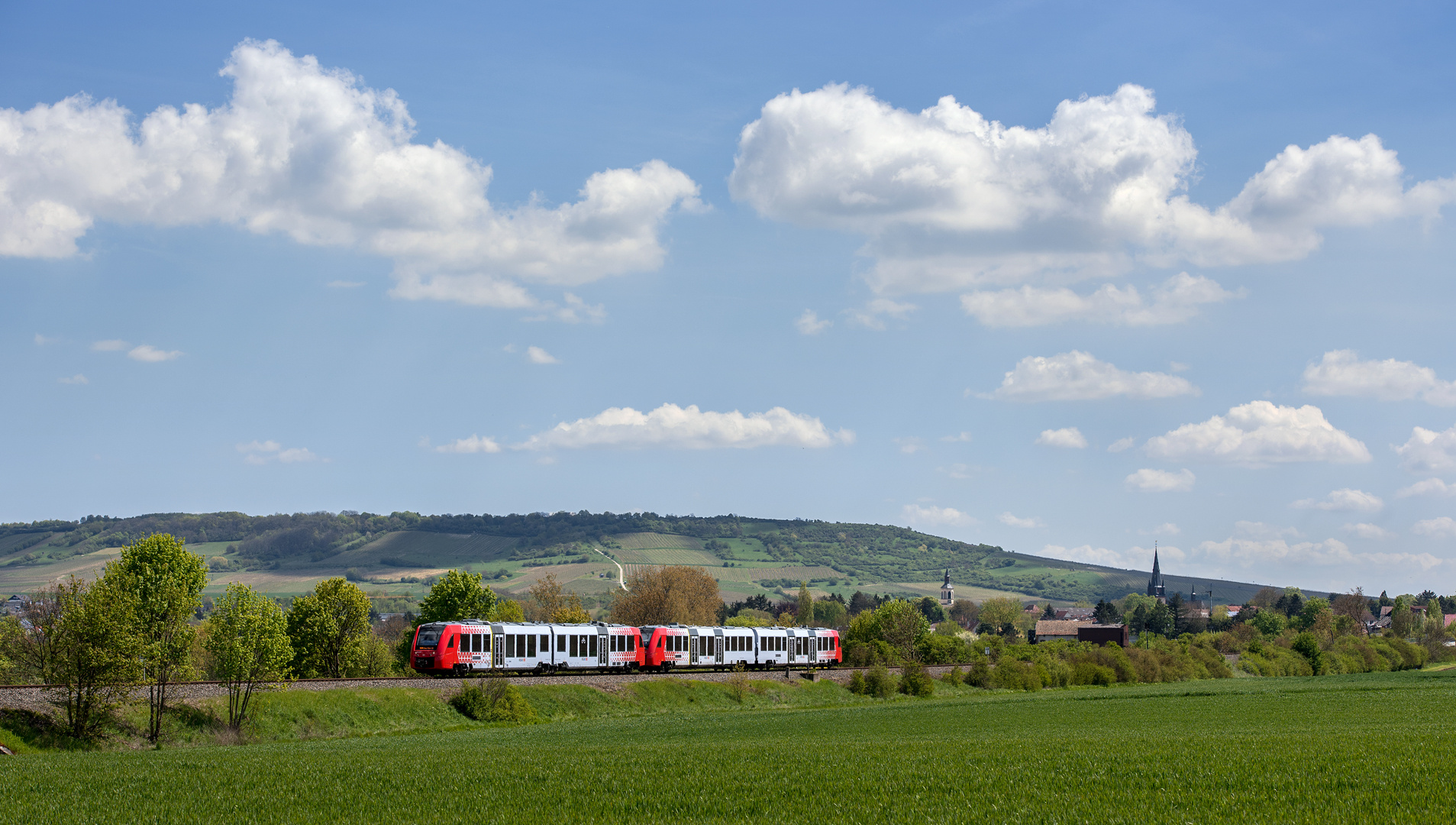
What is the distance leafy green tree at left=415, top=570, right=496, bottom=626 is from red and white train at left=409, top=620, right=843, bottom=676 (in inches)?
1083

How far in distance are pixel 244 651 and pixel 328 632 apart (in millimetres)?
32794

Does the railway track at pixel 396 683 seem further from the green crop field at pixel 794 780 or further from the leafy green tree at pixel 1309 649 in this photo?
the leafy green tree at pixel 1309 649

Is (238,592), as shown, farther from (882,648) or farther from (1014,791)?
(882,648)

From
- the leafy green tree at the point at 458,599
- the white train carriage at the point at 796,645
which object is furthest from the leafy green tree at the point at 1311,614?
the leafy green tree at the point at 458,599

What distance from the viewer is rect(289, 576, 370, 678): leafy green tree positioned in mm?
80562

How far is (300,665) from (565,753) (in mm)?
56432

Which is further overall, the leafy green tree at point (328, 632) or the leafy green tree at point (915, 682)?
A: the leafy green tree at point (328, 632)

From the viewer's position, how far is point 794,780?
2309 centimetres

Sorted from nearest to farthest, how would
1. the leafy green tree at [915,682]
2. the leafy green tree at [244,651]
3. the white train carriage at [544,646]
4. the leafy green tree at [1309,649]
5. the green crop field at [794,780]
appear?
1. the green crop field at [794,780]
2. the leafy green tree at [244,651]
3. the white train carriage at [544,646]
4. the leafy green tree at [915,682]
5. the leafy green tree at [1309,649]

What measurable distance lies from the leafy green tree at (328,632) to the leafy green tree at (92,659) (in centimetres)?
3473

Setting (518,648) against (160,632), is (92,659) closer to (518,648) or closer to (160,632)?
(160,632)

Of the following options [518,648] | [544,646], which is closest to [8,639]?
[518,648]

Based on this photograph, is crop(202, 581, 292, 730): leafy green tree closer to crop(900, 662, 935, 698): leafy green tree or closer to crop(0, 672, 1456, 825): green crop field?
crop(0, 672, 1456, 825): green crop field

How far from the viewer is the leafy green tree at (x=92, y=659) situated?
144 feet
